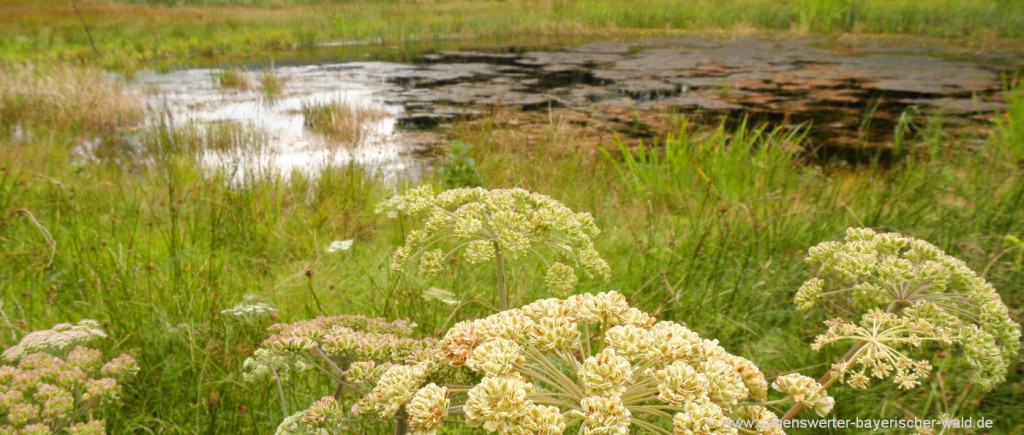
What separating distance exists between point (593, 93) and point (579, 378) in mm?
11178

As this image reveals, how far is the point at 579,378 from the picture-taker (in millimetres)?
896

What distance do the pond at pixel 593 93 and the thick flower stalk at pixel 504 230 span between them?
15.4 ft

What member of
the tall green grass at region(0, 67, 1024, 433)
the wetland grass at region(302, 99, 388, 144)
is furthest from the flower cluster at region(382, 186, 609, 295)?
the wetland grass at region(302, 99, 388, 144)

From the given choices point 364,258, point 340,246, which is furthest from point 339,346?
point 364,258

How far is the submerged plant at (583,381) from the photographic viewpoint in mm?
760

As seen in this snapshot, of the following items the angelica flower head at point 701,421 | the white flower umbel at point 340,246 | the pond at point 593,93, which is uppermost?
the pond at point 593,93

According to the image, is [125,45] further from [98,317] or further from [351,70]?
[98,317]

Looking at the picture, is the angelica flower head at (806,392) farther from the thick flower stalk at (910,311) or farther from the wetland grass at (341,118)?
the wetland grass at (341,118)

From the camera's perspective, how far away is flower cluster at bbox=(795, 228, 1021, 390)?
1060mm

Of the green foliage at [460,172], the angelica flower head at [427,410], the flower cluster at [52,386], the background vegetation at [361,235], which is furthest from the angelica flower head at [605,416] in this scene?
the green foliage at [460,172]

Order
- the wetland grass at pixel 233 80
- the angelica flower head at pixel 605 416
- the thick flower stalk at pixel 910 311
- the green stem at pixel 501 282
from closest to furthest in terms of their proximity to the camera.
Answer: the angelica flower head at pixel 605 416
the thick flower stalk at pixel 910 311
the green stem at pixel 501 282
the wetland grass at pixel 233 80

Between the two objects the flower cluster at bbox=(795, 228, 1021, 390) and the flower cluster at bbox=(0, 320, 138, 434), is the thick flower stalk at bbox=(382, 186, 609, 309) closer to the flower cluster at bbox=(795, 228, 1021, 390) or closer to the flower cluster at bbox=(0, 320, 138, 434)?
the flower cluster at bbox=(795, 228, 1021, 390)

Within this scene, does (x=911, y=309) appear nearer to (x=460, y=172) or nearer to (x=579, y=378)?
(x=579, y=378)

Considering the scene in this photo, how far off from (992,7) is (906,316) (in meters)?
24.4
